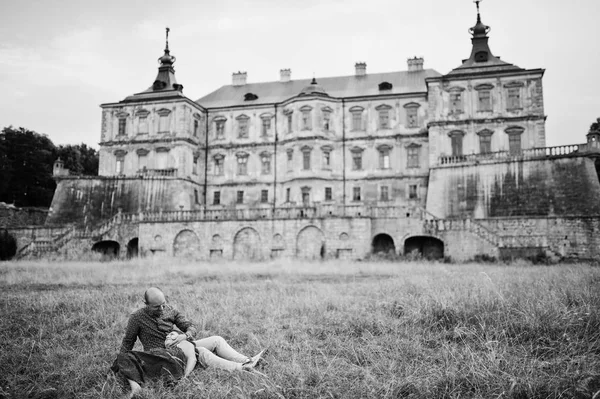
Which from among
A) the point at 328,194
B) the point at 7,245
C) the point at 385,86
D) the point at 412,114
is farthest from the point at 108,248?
the point at 412,114

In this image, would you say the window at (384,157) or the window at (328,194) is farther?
the window at (384,157)

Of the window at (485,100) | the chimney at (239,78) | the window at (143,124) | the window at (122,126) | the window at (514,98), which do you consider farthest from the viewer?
the chimney at (239,78)

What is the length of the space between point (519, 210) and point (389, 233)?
34.3 feet

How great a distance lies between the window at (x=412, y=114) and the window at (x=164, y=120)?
21.7m

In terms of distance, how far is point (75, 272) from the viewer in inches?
837

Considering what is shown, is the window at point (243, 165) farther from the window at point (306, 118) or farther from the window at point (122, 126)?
the window at point (122, 126)

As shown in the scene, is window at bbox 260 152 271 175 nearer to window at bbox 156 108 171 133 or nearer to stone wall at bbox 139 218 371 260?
window at bbox 156 108 171 133

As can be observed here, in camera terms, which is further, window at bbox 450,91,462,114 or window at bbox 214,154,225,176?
window at bbox 214,154,225,176

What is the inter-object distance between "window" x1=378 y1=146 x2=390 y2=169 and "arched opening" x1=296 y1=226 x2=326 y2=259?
14243mm

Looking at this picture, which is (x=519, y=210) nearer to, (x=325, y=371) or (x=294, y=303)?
(x=294, y=303)

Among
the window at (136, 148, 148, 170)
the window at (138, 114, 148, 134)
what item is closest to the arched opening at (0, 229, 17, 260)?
the window at (136, 148, 148, 170)

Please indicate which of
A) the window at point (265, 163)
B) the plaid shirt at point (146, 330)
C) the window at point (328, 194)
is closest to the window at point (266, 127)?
the window at point (265, 163)

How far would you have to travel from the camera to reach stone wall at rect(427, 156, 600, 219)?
110 ft

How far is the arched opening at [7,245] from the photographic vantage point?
3431 centimetres
